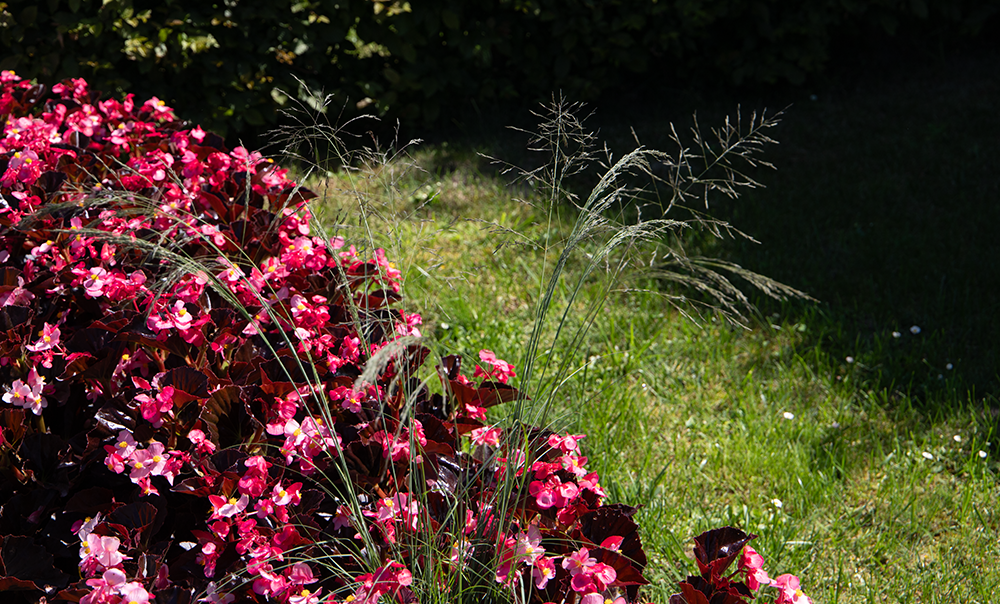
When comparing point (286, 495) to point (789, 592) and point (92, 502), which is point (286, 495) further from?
point (789, 592)

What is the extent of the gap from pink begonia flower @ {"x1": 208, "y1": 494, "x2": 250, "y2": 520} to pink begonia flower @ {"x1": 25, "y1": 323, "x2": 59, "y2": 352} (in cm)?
55

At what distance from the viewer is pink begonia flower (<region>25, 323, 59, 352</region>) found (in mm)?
1586

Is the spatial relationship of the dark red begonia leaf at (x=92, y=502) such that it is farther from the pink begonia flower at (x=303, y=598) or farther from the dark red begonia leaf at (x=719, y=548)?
the dark red begonia leaf at (x=719, y=548)

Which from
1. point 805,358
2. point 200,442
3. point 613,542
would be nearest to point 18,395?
point 200,442

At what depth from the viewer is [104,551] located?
4.05 ft

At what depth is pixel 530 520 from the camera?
146 centimetres

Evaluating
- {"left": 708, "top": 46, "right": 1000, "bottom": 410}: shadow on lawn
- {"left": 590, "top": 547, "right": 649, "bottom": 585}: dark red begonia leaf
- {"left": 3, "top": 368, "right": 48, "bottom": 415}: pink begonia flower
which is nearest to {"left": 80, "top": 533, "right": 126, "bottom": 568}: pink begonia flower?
{"left": 3, "top": 368, "right": 48, "bottom": 415}: pink begonia flower

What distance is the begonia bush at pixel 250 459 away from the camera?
1284 mm

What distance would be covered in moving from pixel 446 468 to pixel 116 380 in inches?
26.2

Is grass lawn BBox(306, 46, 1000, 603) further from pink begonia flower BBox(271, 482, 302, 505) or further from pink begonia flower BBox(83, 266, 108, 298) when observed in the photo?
pink begonia flower BBox(83, 266, 108, 298)

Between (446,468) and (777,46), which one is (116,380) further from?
(777,46)

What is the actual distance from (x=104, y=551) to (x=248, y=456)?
280 millimetres

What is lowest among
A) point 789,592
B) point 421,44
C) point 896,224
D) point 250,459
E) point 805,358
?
point 805,358

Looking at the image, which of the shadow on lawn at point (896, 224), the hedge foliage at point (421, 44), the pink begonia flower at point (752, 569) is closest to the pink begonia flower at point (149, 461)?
the pink begonia flower at point (752, 569)
